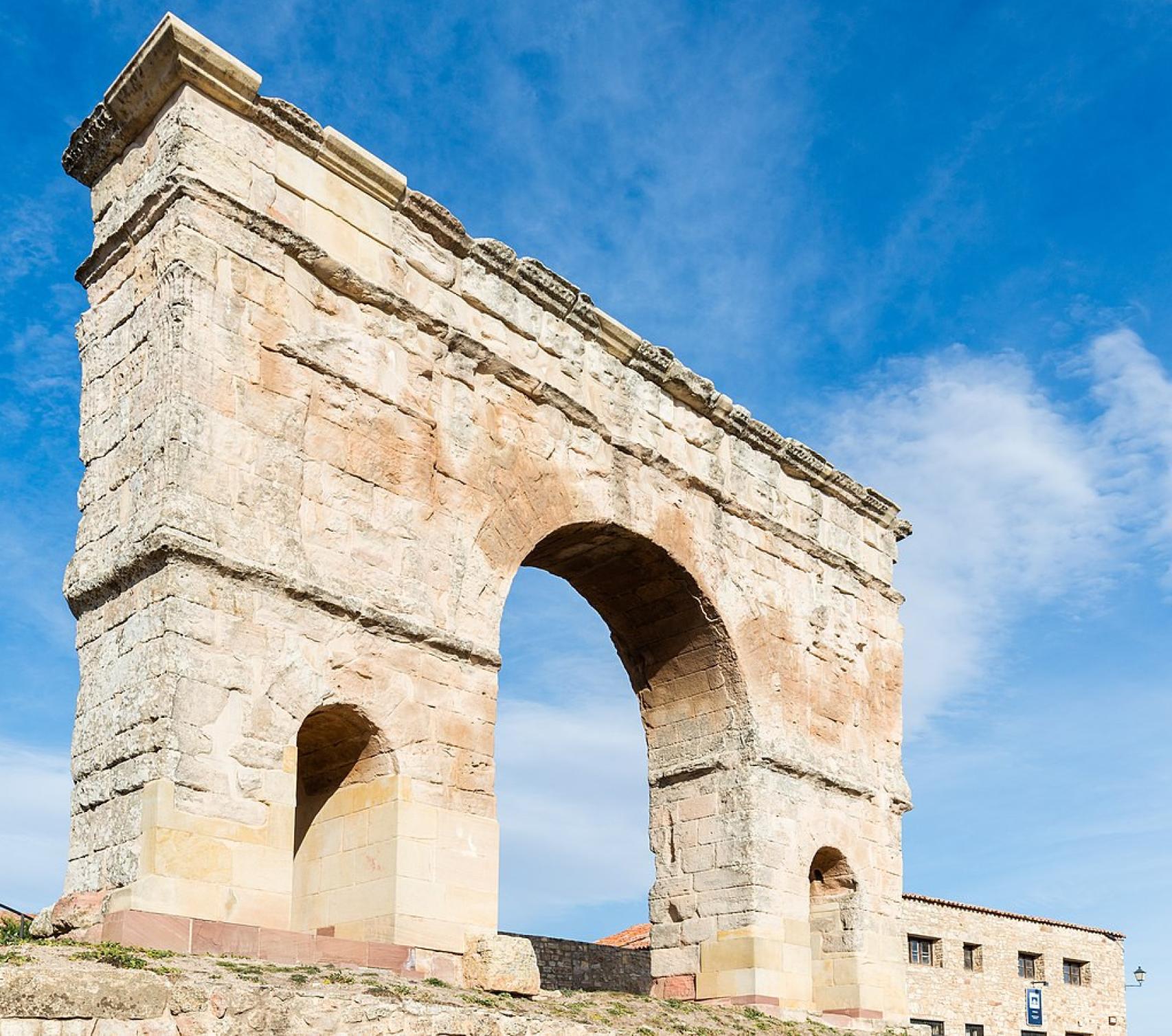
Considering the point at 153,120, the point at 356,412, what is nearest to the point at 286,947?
the point at 356,412

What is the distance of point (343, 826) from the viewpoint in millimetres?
9117

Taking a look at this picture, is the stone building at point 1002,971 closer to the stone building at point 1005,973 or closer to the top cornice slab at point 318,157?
the stone building at point 1005,973

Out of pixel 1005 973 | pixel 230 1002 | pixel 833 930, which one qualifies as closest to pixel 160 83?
pixel 230 1002

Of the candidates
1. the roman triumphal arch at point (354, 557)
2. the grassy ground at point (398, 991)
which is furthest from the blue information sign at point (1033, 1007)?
the grassy ground at point (398, 991)

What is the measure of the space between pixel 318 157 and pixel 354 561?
2.90 meters

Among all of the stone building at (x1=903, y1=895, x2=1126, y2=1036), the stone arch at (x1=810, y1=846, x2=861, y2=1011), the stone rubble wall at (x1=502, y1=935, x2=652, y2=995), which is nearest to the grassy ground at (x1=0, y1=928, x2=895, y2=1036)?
the stone rubble wall at (x1=502, y1=935, x2=652, y2=995)

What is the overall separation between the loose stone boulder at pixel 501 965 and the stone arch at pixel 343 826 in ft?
2.13

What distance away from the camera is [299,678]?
335 inches

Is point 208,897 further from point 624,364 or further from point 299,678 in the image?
point 624,364

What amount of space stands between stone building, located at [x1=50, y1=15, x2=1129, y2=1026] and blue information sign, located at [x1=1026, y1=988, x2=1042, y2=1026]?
13675mm

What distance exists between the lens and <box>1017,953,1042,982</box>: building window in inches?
984

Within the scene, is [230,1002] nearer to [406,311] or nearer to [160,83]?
[406,311]

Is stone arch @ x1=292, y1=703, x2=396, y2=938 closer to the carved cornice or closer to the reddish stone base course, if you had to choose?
the reddish stone base course

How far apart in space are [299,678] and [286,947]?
5.16ft
